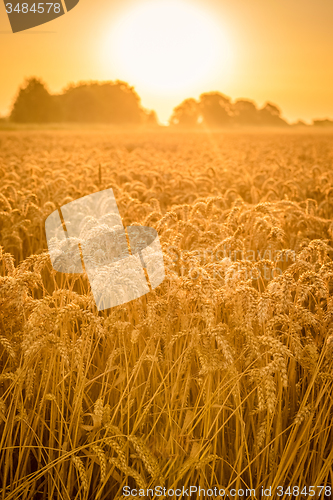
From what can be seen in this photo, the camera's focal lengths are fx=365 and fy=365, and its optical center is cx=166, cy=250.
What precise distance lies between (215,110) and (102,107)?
26450 mm

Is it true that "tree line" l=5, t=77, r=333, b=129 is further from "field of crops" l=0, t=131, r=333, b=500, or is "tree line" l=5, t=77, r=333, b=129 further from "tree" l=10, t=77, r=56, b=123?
"field of crops" l=0, t=131, r=333, b=500

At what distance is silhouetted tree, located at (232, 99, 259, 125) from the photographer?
273 feet

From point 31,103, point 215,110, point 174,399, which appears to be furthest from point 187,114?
point 174,399

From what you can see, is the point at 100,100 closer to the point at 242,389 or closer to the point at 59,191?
the point at 59,191

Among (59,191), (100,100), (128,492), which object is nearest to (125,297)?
(128,492)

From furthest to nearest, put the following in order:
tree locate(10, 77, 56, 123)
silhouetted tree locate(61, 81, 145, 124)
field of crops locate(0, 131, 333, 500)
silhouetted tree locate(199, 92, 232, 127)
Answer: silhouetted tree locate(199, 92, 232, 127) → silhouetted tree locate(61, 81, 145, 124) → tree locate(10, 77, 56, 123) → field of crops locate(0, 131, 333, 500)

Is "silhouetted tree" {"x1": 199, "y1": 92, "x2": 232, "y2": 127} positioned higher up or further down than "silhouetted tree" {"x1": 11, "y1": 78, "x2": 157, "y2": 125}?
further down

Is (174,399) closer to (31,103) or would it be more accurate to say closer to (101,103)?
(31,103)

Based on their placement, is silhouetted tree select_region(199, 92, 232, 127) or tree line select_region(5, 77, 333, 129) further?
silhouetted tree select_region(199, 92, 232, 127)

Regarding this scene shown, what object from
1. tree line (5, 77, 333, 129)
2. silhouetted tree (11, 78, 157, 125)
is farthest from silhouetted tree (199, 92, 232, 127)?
silhouetted tree (11, 78, 157, 125)

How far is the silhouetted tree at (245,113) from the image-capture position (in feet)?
273

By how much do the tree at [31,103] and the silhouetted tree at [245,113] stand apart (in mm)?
42004

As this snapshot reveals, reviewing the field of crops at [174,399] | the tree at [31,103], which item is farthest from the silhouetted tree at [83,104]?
the field of crops at [174,399]

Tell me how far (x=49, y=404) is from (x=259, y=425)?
125 centimetres
